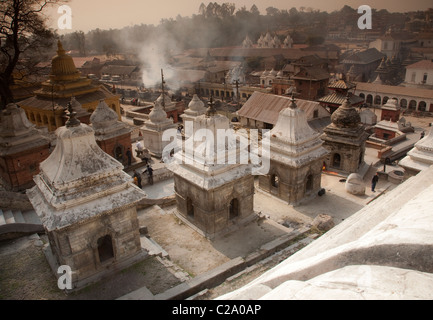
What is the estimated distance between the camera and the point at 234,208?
46.5 feet

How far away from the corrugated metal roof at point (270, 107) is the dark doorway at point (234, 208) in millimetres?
14987

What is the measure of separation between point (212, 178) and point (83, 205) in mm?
4539

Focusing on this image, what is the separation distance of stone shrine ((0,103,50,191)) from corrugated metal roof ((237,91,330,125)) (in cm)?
1787

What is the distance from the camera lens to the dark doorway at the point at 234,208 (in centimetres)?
1395

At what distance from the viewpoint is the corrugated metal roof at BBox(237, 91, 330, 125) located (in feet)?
90.8

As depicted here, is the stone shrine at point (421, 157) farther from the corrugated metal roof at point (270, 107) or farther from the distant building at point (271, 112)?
the corrugated metal roof at point (270, 107)

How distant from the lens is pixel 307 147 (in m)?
15.9

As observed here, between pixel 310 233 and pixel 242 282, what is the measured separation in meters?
4.76

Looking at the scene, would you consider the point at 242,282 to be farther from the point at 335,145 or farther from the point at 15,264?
the point at 335,145

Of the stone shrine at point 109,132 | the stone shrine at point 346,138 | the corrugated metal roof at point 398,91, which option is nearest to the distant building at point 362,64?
the corrugated metal roof at point 398,91

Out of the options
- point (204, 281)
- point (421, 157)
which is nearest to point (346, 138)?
point (421, 157)

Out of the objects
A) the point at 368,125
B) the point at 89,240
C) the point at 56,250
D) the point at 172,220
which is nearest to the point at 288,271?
the point at 89,240

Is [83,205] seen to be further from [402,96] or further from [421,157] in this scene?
[402,96]

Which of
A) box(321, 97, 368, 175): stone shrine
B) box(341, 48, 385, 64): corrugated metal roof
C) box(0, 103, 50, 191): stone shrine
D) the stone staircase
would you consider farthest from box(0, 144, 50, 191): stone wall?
box(341, 48, 385, 64): corrugated metal roof
